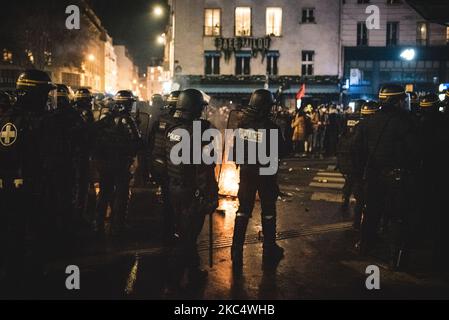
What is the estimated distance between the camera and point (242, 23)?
37.6 meters

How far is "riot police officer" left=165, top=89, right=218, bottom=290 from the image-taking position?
206 inches

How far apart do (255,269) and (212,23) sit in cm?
3419

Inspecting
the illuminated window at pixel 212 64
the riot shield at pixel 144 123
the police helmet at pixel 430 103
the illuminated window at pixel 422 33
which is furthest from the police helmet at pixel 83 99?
the illuminated window at pixel 422 33

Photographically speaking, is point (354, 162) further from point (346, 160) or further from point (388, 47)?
point (388, 47)

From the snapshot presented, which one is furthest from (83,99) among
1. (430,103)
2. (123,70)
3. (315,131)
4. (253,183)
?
(123,70)

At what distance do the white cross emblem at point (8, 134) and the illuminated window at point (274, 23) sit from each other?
3469 cm

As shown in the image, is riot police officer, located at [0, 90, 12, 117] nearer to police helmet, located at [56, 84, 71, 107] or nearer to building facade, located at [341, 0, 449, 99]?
police helmet, located at [56, 84, 71, 107]

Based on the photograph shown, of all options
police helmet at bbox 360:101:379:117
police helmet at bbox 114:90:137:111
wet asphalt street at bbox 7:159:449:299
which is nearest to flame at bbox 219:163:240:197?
wet asphalt street at bbox 7:159:449:299

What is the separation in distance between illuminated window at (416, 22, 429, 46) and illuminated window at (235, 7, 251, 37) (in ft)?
45.1

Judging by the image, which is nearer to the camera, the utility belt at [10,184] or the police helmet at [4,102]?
the utility belt at [10,184]

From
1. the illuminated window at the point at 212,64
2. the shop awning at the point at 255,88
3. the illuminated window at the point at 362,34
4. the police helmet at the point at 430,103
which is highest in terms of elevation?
the illuminated window at the point at 362,34

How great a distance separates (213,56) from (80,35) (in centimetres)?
3665

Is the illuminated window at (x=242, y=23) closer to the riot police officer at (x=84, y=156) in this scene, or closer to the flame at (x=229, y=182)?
the flame at (x=229, y=182)

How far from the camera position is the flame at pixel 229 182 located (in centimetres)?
1152
